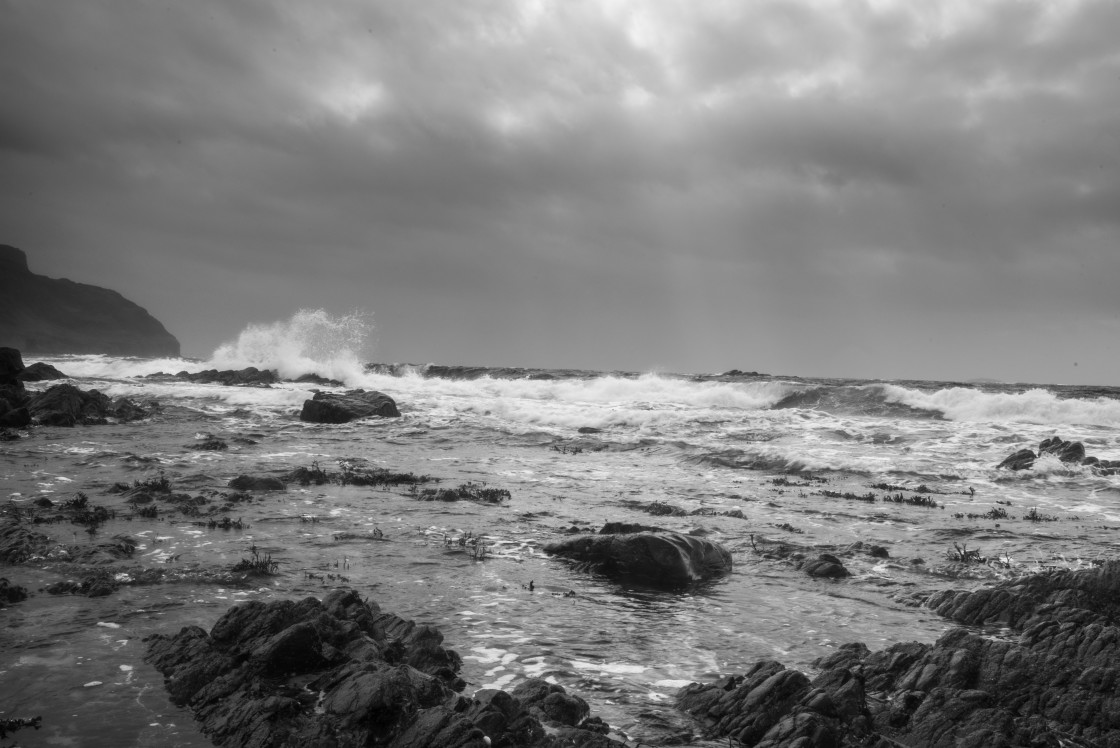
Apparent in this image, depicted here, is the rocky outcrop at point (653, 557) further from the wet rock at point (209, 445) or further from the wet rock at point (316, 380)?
the wet rock at point (316, 380)

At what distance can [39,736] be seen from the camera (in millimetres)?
5934

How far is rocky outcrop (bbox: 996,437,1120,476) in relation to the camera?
24.9m

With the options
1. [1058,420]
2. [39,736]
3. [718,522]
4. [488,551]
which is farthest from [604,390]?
[39,736]

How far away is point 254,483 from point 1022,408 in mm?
40188

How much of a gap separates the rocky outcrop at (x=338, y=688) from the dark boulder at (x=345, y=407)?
3055 centimetres

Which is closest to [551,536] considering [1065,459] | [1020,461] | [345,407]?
[1020,461]

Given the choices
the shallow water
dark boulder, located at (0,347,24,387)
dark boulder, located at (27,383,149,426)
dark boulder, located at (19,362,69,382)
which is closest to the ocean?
the shallow water

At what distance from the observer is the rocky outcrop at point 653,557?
39.5 feet

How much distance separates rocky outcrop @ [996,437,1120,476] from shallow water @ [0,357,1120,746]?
0.64m

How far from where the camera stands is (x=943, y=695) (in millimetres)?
6559

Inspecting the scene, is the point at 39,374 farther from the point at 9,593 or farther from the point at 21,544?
the point at 9,593

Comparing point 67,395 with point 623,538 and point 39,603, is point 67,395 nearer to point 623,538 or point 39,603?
point 39,603

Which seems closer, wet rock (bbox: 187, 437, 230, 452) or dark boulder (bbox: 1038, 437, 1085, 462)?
dark boulder (bbox: 1038, 437, 1085, 462)

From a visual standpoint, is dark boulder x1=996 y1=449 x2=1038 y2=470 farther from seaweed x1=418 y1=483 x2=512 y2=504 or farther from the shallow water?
seaweed x1=418 y1=483 x2=512 y2=504
